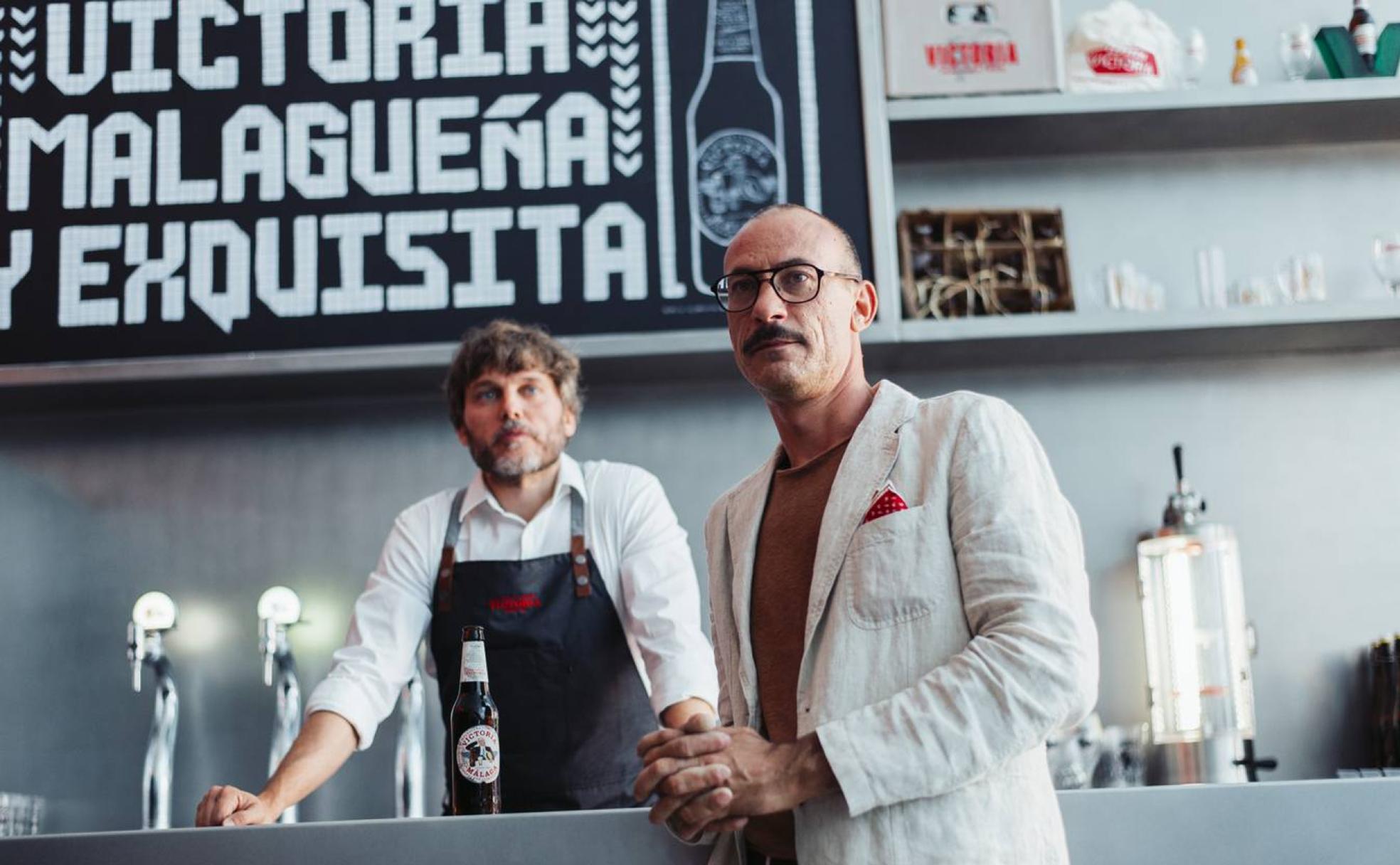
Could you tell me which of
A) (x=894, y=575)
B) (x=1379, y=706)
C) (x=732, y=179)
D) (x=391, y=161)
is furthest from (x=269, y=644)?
(x=1379, y=706)

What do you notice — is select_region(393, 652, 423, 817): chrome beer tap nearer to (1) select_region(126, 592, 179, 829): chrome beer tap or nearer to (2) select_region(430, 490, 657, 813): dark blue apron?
(2) select_region(430, 490, 657, 813): dark blue apron

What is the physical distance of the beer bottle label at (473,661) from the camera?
1647 mm

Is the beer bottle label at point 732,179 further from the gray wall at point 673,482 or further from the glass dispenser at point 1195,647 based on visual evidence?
the glass dispenser at point 1195,647

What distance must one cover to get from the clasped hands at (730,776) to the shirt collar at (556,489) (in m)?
1.05

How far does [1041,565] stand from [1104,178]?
1.72 m

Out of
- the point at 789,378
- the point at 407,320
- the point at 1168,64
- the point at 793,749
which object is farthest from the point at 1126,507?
the point at 793,749

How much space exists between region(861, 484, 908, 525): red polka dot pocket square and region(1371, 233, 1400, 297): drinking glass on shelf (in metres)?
1.61

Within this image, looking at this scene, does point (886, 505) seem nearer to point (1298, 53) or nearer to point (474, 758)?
point (474, 758)

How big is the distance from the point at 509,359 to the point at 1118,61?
1165 millimetres

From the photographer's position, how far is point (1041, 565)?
118 cm

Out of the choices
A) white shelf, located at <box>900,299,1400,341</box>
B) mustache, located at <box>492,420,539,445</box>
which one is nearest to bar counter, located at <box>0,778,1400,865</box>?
mustache, located at <box>492,420,539,445</box>

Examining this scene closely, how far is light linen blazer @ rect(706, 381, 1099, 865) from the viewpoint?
1130 mm

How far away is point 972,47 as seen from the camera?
2.50 metres

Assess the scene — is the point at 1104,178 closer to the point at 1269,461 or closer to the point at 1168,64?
the point at 1168,64
